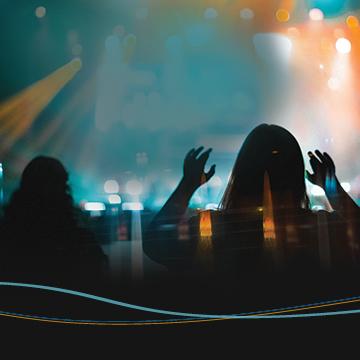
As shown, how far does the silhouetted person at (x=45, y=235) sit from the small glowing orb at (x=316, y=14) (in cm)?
151

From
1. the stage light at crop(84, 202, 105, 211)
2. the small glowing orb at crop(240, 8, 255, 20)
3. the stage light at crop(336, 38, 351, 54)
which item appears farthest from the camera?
the stage light at crop(336, 38, 351, 54)

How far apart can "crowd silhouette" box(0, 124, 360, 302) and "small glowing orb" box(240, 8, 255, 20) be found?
22.4 inches

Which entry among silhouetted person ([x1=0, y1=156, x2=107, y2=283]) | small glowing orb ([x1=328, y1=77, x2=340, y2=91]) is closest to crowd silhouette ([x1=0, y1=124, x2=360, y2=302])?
silhouetted person ([x1=0, y1=156, x2=107, y2=283])

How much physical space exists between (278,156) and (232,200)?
343 millimetres

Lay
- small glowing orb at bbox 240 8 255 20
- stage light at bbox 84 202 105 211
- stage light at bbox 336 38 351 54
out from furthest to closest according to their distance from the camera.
→ stage light at bbox 336 38 351 54, small glowing orb at bbox 240 8 255 20, stage light at bbox 84 202 105 211

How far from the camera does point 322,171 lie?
2.14m

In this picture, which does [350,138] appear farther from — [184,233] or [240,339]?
[240,339]

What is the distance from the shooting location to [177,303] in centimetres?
199

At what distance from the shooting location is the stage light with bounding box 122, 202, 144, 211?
2.03m

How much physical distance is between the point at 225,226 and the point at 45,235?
90cm

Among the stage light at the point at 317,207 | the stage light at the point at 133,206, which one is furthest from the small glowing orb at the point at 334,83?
the stage light at the point at 133,206

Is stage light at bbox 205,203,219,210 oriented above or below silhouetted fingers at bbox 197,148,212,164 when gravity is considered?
below

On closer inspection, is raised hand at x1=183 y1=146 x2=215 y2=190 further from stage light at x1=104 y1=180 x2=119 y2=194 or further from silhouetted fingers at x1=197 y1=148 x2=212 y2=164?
stage light at x1=104 y1=180 x2=119 y2=194

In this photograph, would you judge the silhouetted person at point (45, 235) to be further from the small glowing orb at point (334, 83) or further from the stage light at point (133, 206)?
the small glowing orb at point (334, 83)
